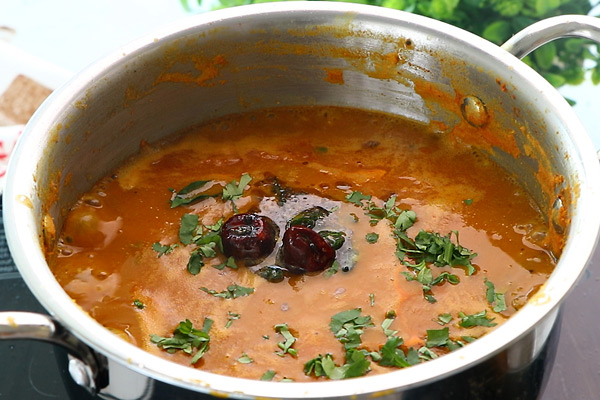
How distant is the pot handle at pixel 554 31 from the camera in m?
1.76

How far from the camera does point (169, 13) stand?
12.2ft

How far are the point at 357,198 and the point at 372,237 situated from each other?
0.50 feet

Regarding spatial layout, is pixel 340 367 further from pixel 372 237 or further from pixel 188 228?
pixel 188 228

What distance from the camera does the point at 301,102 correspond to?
2209mm

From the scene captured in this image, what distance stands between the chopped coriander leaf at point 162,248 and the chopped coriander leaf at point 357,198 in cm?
43

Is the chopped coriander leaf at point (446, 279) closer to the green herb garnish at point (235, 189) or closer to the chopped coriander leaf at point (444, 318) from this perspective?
the chopped coriander leaf at point (444, 318)

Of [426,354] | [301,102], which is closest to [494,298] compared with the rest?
[426,354]

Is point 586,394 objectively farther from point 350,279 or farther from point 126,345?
point 126,345

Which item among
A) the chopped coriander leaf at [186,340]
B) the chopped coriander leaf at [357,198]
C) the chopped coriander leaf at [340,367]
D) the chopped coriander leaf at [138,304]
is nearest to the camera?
the chopped coriander leaf at [340,367]

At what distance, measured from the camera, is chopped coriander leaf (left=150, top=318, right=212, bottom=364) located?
5.02ft

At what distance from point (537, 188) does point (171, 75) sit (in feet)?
3.11

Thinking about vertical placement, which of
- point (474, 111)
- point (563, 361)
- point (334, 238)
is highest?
point (474, 111)

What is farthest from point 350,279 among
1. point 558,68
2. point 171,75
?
point 558,68

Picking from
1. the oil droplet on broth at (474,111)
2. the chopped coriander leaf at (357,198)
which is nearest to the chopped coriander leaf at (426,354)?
the chopped coriander leaf at (357,198)
